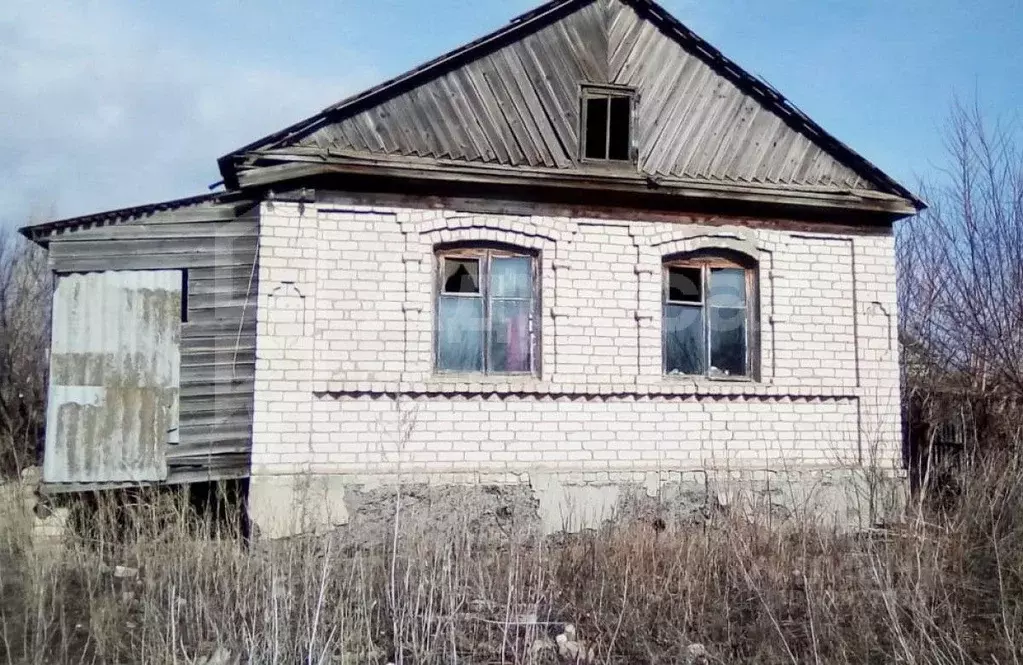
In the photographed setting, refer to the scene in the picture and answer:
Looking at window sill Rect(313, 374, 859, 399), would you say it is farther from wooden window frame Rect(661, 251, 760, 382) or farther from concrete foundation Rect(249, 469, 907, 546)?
concrete foundation Rect(249, 469, 907, 546)

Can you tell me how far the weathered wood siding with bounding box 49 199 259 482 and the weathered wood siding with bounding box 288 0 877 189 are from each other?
1.24m

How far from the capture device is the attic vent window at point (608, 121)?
27.8ft

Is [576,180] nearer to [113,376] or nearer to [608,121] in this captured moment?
[608,121]

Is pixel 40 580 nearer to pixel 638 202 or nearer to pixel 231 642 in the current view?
pixel 231 642

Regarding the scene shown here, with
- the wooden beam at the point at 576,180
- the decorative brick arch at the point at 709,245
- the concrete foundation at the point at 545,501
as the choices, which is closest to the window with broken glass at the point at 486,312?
the wooden beam at the point at 576,180

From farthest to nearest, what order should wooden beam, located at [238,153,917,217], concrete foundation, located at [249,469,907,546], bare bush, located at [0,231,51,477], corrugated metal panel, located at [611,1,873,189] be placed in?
bare bush, located at [0,231,51,477] < corrugated metal panel, located at [611,1,873,189] < wooden beam, located at [238,153,917,217] < concrete foundation, located at [249,469,907,546]

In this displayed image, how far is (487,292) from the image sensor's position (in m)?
7.98

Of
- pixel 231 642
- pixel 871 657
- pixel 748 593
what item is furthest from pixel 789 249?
pixel 231 642

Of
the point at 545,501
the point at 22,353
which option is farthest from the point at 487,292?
the point at 22,353

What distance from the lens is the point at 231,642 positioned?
14.8 feet

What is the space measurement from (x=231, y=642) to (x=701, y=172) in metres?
6.39

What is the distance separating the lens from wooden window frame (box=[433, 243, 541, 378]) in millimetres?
7902

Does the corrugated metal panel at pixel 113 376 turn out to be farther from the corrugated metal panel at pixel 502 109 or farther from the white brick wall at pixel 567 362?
the corrugated metal panel at pixel 502 109

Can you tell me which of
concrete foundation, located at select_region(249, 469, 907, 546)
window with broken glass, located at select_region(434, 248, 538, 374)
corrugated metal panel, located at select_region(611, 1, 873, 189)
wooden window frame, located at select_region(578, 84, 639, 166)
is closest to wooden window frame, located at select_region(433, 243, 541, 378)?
window with broken glass, located at select_region(434, 248, 538, 374)
